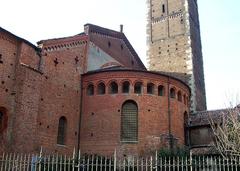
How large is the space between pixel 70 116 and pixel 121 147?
3730mm

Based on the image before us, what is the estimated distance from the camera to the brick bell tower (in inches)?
1276

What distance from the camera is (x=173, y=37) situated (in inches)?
1337

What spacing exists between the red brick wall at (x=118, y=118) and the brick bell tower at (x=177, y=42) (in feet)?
32.1

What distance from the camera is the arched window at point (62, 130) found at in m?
20.5

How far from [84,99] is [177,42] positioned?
14789mm

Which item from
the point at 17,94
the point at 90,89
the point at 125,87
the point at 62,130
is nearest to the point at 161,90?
the point at 125,87

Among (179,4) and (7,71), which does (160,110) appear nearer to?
(7,71)

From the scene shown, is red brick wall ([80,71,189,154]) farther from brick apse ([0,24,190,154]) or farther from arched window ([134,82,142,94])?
arched window ([134,82,142,94])

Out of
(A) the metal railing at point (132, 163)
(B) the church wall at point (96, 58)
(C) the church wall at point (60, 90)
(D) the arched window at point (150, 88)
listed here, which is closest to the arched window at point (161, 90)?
(D) the arched window at point (150, 88)

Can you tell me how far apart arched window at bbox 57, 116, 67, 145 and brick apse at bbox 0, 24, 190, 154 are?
0.20 ft

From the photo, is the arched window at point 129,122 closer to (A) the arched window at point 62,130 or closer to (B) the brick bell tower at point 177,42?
(A) the arched window at point 62,130

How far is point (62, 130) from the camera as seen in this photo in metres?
20.9

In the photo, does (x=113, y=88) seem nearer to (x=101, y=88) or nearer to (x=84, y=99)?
(x=101, y=88)

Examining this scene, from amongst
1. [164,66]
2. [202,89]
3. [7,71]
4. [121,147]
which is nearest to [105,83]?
[121,147]
